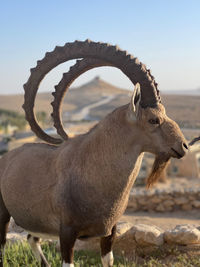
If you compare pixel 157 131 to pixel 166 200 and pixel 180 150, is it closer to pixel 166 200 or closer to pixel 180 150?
pixel 180 150

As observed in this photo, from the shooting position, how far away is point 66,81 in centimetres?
291

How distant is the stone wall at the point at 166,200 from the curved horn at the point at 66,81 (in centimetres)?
623

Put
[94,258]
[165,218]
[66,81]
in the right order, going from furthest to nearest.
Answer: [165,218] → [94,258] → [66,81]

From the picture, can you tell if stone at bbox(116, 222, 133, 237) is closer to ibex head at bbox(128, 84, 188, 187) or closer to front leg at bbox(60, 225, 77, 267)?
front leg at bbox(60, 225, 77, 267)

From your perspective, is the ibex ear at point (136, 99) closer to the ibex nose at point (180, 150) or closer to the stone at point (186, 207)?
the ibex nose at point (180, 150)

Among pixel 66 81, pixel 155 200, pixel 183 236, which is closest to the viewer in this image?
pixel 66 81

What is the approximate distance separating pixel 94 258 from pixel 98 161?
7.82 ft

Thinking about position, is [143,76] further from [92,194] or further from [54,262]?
[54,262]

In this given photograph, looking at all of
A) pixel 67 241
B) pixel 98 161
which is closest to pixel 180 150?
pixel 98 161

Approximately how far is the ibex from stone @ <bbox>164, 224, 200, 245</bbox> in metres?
2.10

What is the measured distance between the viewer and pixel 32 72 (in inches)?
109

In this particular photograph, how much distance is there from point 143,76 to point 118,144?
53 centimetres

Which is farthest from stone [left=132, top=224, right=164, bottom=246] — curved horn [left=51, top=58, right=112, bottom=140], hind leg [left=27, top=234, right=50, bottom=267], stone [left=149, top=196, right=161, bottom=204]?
stone [left=149, top=196, right=161, bottom=204]

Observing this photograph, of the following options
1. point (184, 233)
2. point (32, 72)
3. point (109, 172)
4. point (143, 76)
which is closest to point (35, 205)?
point (109, 172)
